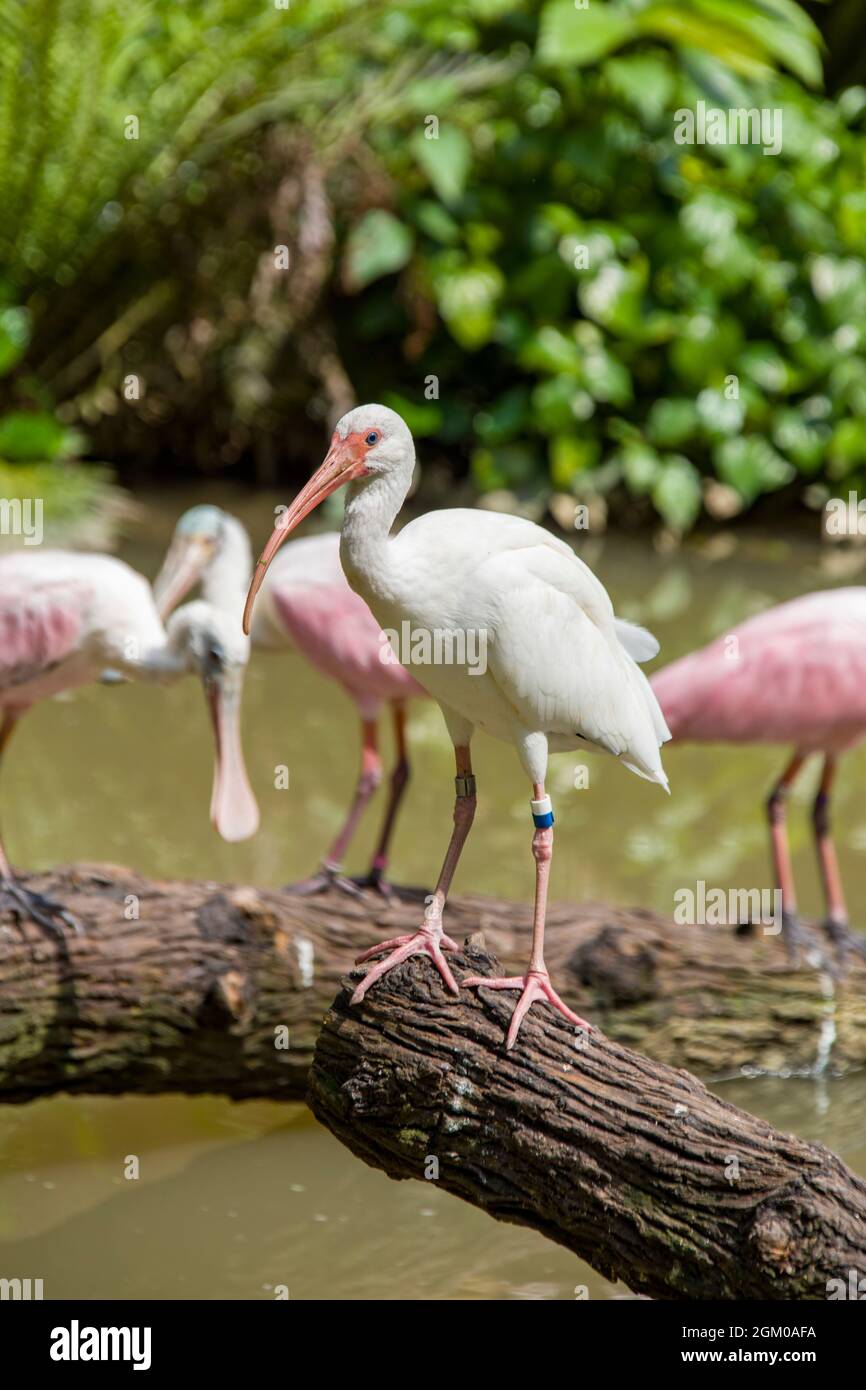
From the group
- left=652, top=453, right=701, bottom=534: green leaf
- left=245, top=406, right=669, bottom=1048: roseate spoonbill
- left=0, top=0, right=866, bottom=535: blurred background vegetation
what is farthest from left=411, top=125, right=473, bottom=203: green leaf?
left=245, top=406, right=669, bottom=1048: roseate spoonbill

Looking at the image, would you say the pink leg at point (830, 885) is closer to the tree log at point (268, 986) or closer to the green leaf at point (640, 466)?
the tree log at point (268, 986)

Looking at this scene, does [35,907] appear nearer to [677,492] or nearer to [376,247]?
[677,492]

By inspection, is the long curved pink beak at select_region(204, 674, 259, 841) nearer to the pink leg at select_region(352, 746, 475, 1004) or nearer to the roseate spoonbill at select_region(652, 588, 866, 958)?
the roseate spoonbill at select_region(652, 588, 866, 958)

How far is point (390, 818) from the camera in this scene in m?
5.25

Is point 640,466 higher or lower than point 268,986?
higher

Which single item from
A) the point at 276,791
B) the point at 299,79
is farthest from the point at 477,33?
the point at 276,791

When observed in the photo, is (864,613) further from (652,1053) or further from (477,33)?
(477,33)

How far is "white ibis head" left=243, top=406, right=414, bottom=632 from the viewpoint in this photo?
2965 mm

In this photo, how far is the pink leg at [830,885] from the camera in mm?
5059

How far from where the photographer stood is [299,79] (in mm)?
11180

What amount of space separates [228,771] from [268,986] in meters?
0.74

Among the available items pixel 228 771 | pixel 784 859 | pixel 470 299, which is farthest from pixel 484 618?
pixel 470 299

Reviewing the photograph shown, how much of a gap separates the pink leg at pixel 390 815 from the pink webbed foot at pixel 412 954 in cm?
182

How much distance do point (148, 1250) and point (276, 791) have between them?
319 cm
